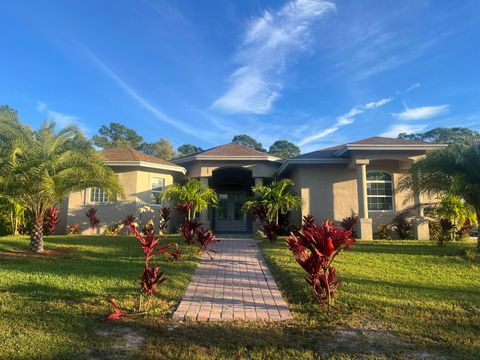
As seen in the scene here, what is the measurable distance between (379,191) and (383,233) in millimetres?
2442

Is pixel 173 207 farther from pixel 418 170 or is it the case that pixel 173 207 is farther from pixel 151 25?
pixel 418 170

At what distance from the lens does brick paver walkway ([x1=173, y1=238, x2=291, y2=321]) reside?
210 inches

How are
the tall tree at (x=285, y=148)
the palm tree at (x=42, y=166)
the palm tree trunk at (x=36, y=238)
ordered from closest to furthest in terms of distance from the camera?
the palm tree at (x=42, y=166)
the palm tree trunk at (x=36, y=238)
the tall tree at (x=285, y=148)

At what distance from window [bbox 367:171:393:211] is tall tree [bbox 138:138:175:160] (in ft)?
153

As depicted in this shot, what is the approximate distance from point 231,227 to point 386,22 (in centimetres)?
1450

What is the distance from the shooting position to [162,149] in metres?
61.6

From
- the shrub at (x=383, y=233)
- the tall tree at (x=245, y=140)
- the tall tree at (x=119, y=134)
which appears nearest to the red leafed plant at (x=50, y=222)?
the shrub at (x=383, y=233)

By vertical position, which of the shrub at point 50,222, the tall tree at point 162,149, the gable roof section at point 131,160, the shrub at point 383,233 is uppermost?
the tall tree at point 162,149

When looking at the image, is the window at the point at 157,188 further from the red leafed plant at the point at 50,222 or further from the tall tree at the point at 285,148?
the tall tree at the point at 285,148

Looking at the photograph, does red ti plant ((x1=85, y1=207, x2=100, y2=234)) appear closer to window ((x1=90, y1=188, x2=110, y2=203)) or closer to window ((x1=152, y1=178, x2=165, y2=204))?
window ((x1=90, y1=188, x2=110, y2=203))

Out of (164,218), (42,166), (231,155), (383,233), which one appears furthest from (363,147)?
(42,166)

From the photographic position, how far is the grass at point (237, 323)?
13.4ft

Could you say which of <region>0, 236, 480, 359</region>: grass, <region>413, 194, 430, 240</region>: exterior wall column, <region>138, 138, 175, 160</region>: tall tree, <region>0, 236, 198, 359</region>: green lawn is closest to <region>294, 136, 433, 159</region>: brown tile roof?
<region>413, 194, 430, 240</region>: exterior wall column

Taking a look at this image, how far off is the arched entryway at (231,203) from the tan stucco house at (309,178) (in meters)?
2.85
